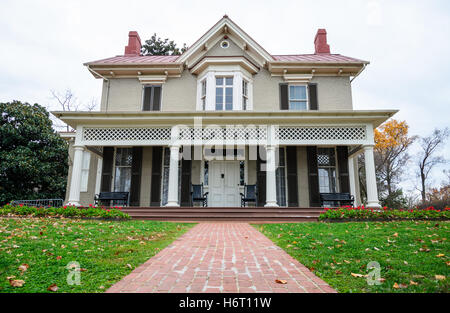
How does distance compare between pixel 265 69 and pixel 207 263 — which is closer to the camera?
pixel 207 263

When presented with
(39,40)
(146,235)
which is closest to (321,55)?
(146,235)

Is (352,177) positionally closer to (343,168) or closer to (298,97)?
(343,168)

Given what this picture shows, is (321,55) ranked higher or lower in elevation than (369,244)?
higher

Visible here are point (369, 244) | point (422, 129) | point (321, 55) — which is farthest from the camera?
point (422, 129)

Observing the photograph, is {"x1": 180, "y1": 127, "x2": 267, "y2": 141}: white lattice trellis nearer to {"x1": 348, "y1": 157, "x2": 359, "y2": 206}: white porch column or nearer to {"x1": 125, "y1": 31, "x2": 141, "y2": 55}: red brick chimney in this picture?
{"x1": 348, "y1": 157, "x2": 359, "y2": 206}: white porch column

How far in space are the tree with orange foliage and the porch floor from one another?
72.3 feet

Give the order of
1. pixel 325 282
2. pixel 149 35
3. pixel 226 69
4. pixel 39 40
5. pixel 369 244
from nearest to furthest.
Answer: pixel 325 282 < pixel 369 244 < pixel 226 69 < pixel 149 35 < pixel 39 40

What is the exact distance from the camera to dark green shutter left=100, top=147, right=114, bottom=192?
11734 millimetres

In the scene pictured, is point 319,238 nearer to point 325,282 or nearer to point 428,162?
point 325,282

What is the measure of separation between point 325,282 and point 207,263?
52.1 inches

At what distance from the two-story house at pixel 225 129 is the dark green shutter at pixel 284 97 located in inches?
1.9

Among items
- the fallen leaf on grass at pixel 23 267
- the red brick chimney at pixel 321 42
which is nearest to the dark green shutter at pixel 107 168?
the fallen leaf on grass at pixel 23 267

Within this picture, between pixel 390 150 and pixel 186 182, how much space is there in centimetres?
2444

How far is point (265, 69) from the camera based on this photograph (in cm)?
1297
